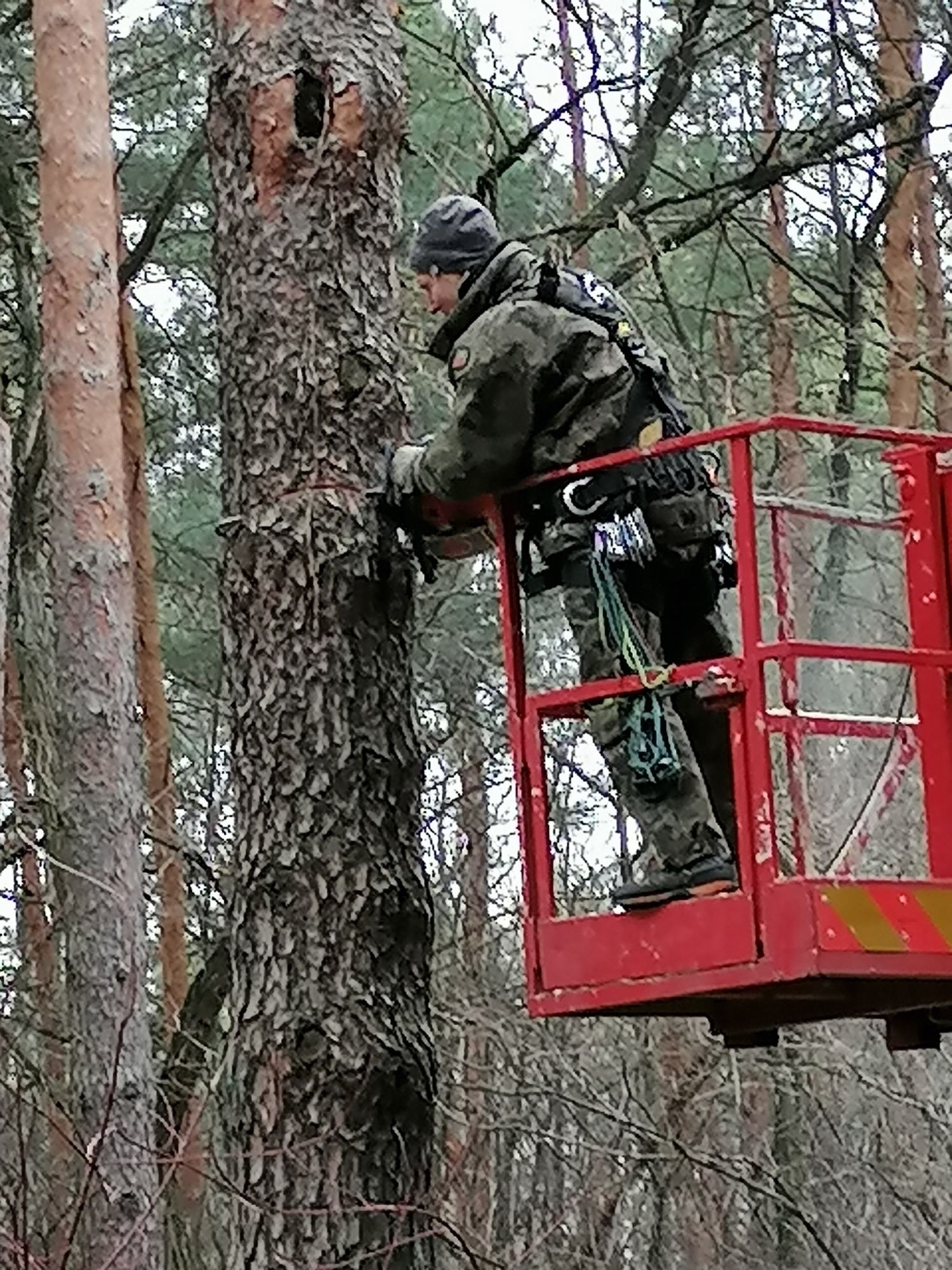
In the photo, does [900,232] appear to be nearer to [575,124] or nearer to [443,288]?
[575,124]

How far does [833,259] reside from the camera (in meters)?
16.0

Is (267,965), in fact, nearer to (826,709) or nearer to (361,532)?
(361,532)

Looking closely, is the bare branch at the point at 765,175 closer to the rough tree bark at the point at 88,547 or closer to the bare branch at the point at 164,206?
the bare branch at the point at 164,206

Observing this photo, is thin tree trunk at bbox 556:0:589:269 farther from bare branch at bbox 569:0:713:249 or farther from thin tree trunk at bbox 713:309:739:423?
thin tree trunk at bbox 713:309:739:423

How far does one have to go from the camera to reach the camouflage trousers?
216 inches

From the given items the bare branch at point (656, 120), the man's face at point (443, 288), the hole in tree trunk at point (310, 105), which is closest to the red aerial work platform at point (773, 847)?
the man's face at point (443, 288)

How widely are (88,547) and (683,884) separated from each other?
686cm

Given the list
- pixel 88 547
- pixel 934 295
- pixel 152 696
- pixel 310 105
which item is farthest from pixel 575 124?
pixel 310 105

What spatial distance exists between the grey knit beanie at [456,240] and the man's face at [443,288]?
1 cm

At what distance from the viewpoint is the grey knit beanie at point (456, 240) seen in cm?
577

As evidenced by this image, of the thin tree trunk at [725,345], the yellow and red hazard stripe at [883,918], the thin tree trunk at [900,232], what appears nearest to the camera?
the yellow and red hazard stripe at [883,918]

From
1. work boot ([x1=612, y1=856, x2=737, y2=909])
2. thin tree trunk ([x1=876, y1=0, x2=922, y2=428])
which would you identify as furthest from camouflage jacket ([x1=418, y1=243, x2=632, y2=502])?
thin tree trunk ([x1=876, y1=0, x2=922, y2=428])

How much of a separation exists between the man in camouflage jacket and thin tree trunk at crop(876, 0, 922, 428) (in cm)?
743

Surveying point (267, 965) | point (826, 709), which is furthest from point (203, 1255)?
point (826, 709)
